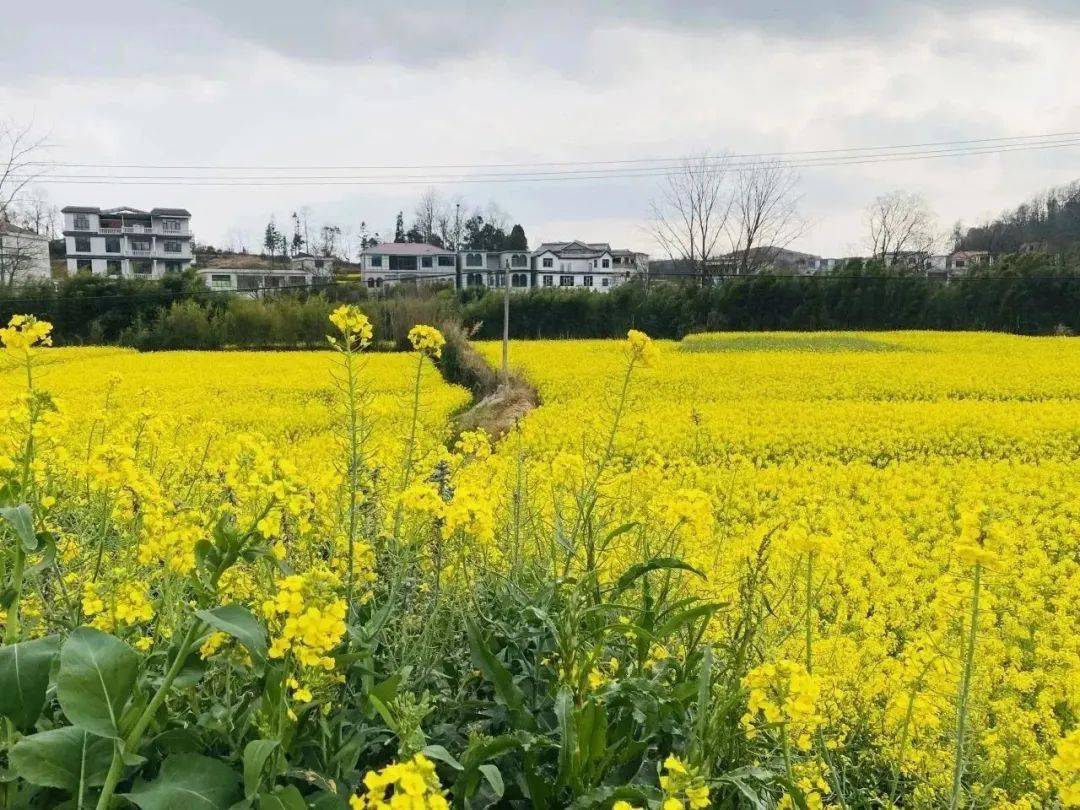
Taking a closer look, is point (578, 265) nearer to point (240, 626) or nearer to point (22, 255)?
point (22, 255)

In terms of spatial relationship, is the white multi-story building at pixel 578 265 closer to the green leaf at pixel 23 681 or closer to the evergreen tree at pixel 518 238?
the evergreen tree at pixel 518 238

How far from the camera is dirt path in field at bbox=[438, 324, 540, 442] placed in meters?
12.7

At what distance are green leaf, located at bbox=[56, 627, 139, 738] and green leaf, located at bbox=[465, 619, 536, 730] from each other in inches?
33.3

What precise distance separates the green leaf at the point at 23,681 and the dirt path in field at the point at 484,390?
229 inches

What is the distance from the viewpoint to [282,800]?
143cm

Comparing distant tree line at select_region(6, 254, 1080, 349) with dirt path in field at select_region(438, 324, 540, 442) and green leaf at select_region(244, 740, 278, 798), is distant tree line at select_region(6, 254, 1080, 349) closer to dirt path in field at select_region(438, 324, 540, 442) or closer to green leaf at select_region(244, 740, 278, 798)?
dirt path in field at select_region(438, 324, 540, 442)

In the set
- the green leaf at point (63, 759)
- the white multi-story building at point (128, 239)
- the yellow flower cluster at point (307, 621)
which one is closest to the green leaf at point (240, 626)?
the yellow flower cluster at point (307, 621)

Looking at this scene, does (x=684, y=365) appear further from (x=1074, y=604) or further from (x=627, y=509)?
(x=627, y=509)

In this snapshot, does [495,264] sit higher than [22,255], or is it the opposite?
[495,264]

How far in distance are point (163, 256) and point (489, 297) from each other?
46277 mm

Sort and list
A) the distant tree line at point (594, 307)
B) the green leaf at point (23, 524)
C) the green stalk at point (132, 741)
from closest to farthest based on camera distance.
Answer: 1. the green stalk at point (132, 741)
2. the green leaf at point (23, 524)
3. the distant tree line at point (594, 307)

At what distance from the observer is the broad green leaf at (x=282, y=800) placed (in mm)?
1413

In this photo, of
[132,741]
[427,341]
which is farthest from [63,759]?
[427,341]

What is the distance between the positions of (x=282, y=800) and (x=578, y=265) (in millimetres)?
74326
